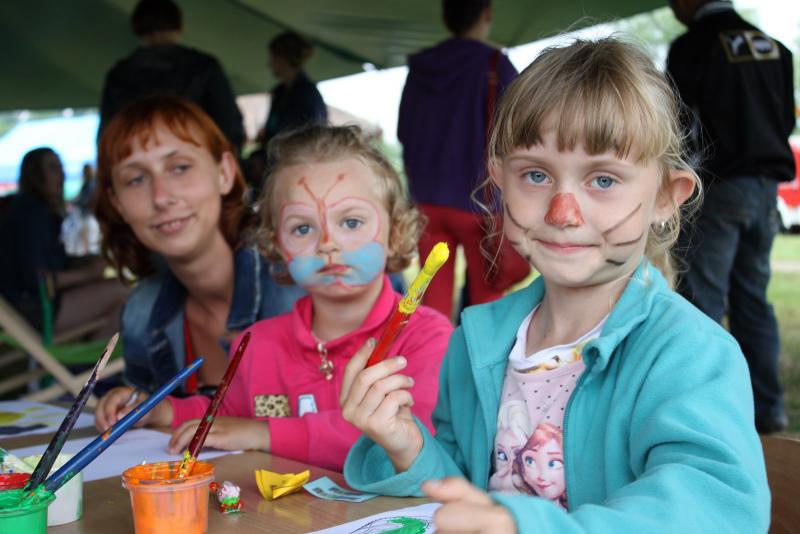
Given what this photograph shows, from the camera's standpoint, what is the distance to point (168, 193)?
2027 millimetres

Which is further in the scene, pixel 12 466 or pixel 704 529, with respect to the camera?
pixel 12 466

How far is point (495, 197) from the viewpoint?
1380 millimetres

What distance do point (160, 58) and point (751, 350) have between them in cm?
255

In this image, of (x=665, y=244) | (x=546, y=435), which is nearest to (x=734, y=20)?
(x=665, y=244)

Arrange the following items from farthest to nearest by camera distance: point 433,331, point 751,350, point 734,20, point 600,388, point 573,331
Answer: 1. point 751,350
2. point 734,20
3. point 433,331
4. point 573,331
5. point 600,388

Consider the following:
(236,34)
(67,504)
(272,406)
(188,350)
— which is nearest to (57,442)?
(67,504)

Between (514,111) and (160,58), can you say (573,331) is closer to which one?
(514,111)

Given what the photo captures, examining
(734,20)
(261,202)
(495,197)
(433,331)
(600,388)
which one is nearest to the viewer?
(600,388)

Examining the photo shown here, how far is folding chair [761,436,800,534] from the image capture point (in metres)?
1.07

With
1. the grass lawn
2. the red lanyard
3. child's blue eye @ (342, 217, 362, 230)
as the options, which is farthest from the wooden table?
the grass lawn

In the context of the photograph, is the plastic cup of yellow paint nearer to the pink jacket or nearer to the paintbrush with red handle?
the paintbrush with red handle

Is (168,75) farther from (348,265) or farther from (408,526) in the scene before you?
(408,526)

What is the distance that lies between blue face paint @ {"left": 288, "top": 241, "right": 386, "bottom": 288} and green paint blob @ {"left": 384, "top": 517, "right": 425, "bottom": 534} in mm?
725

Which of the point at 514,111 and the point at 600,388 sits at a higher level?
the point at 514,111
